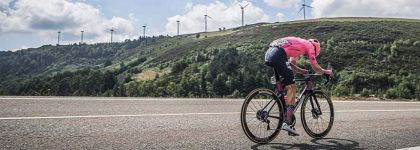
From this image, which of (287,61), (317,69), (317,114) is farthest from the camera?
(317,114)

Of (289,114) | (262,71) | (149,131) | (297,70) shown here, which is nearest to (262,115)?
(289,114)

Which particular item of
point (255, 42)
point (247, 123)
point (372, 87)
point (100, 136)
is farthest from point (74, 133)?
point (255, 42)

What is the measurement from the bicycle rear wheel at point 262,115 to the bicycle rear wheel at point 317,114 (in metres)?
0.77

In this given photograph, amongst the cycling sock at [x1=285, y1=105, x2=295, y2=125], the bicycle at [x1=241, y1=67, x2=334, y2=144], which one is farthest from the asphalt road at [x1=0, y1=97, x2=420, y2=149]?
the cycling sock at [x1=285, y1=105, x2=295, y2=125]

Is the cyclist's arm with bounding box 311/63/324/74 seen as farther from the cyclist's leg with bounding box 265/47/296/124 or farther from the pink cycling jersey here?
the cyclist's leg with bounding box 265/47/296/124

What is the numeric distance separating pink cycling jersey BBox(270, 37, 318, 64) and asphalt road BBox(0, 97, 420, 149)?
4.31ft

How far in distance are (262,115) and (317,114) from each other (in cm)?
148

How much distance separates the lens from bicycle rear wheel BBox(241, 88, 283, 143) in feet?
21.0

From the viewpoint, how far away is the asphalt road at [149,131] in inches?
227

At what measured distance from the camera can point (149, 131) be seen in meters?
6.92

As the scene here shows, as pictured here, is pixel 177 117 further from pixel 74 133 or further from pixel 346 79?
pixel 346 79

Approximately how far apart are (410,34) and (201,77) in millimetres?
57120

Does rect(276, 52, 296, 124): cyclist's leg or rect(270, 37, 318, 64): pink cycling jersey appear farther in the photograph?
rect(270, 37, 318, 64): pink cycling jersey

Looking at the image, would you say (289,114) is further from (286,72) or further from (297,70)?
(297,70)
